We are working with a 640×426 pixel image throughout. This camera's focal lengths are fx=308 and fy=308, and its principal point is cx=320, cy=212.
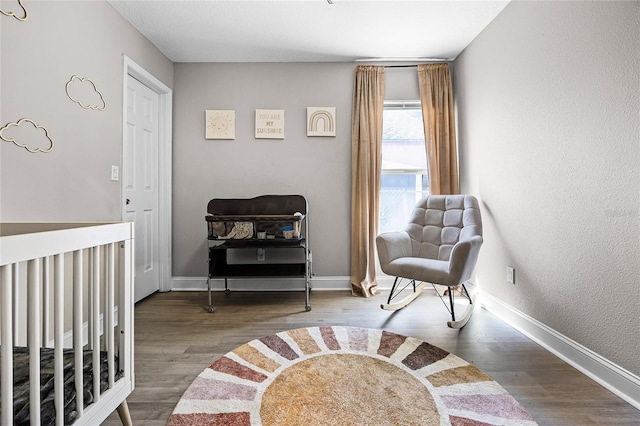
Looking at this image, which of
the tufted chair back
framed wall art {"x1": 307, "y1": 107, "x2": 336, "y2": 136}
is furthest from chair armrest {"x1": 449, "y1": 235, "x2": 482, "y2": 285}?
framed wall art {"x1": 307, "y1": 107, "x2": 336, "y2": 136}

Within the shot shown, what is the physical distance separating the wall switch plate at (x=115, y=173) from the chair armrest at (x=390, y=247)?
2014mm

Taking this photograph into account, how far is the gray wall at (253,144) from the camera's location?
10.0 ft

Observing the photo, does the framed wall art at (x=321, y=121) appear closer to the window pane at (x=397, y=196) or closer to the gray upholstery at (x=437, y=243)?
the window pane at (x=397, y=196)

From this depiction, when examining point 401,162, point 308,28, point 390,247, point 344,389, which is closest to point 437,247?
point 390,247

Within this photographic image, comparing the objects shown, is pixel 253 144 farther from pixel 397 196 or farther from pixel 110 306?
pixel 110 306

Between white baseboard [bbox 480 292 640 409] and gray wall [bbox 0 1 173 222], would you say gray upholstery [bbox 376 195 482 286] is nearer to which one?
white baseboard [bbox 480 292 640 409]

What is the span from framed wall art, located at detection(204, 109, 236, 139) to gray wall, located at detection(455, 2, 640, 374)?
2.29 meters

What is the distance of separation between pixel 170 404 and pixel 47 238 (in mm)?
956

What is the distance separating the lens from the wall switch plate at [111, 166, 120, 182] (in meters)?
2.21

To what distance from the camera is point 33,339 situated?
744 millimetres

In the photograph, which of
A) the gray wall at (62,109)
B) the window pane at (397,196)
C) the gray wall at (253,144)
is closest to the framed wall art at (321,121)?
the gray wall at (253,144)

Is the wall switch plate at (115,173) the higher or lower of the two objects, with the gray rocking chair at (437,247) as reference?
higher

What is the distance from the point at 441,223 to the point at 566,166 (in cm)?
104

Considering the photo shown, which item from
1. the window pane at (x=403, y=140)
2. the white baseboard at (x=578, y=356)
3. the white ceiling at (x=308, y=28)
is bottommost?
the white baseboard at (x=578, y=356)
